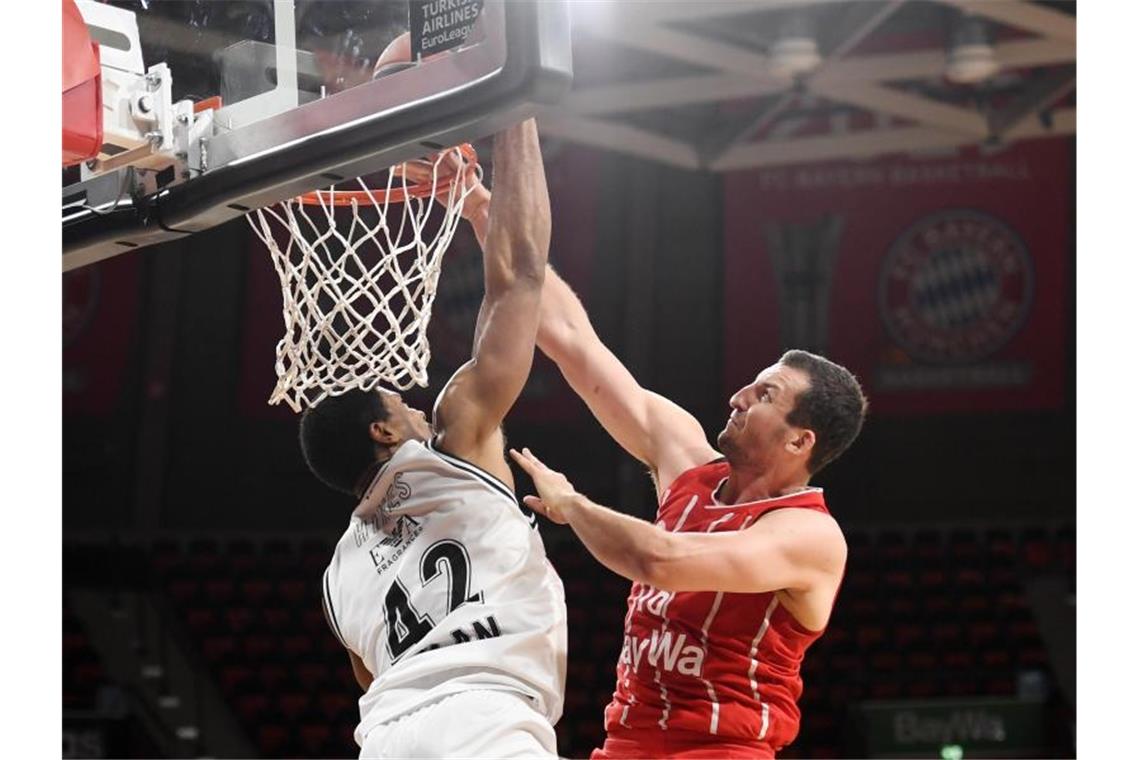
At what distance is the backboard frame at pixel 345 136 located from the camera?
2117 millimetres

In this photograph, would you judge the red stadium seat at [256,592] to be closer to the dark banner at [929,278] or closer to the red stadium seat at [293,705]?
the red stadium seat at [293,705]

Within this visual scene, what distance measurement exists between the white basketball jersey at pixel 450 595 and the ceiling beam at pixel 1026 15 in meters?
4.95

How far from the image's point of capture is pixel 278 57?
8.78 feet

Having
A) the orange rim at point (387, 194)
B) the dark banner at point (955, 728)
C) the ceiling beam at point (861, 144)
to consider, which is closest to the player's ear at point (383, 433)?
the orange rim at point (387, 194)

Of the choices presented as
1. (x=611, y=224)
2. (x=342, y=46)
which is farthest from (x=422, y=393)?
(x=342, y=46)

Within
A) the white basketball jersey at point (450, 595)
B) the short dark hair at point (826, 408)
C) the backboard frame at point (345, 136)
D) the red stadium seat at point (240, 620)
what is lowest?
the red stadium seat at point (240, 620)

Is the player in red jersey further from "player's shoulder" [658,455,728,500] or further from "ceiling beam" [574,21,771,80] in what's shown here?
"ceiling beam" [574,21,771,80]

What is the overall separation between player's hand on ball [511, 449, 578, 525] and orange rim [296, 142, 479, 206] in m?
0.61

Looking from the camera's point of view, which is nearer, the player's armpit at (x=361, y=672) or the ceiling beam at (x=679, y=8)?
the player's armpit at (x=361, y=672)

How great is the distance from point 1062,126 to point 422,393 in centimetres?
443

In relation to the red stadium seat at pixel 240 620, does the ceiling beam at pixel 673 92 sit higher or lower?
higher

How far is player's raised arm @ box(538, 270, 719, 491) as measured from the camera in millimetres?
3320

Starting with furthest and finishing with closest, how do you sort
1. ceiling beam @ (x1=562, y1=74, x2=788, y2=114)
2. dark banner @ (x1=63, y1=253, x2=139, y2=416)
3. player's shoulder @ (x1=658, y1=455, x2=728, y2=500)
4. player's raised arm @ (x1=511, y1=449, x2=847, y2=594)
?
dark banner @ (x1=63, y1=253, x2=139, y2=416), ceiling beam @ (x1=562, y1=74, x2=788, y2=114), player's shoulder @ (x1=658, y1=455, x2=728, y2=500), player's raised arm @ (x1=511, y1=449, x2=847, y2=594)

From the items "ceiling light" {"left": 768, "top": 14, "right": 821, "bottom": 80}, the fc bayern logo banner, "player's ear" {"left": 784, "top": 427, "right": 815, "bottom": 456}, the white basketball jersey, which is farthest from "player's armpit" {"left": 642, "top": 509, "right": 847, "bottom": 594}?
the fc bayern logo banner
